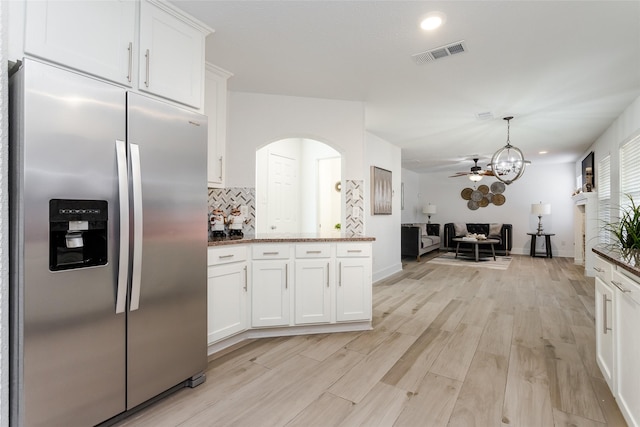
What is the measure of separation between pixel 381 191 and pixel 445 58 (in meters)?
2.98

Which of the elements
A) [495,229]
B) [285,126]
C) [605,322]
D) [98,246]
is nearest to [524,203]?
[495,229]

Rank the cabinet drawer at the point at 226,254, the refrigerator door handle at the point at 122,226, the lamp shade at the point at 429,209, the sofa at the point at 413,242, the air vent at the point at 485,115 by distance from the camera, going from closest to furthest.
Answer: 1. the refrigerator door handle at the point at 122,226
2. the cabinet drawer at the point at 226,254
3. the air vent at the point at 485,115
4. the sofa at the point at 413,242
5. the lamp shade at the point at 429,209

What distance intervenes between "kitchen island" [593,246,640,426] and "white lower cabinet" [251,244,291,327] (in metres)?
2.25

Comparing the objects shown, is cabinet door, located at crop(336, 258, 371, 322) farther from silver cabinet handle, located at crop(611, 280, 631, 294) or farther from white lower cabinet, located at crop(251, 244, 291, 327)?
silver cabinet handle, located at crop(611, 280, 631, 294)

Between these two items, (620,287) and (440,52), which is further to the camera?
(440,52)

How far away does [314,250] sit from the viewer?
2.94m

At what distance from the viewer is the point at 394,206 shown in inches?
240

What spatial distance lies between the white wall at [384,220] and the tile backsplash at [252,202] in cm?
104

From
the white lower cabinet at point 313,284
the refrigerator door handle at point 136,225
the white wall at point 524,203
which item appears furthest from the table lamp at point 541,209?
the refrigerator door handle at point 136,225

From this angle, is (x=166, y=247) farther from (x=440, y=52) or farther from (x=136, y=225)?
(x=440, y=52)

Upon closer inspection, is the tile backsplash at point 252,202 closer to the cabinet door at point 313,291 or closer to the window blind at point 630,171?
the cabinet door at point 313,291

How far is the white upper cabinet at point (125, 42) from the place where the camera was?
56.4 inches

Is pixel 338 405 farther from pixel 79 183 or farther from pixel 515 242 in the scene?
pixel 515 242

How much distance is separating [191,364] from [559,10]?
3.25 meters
